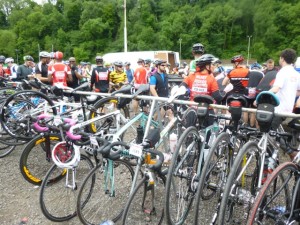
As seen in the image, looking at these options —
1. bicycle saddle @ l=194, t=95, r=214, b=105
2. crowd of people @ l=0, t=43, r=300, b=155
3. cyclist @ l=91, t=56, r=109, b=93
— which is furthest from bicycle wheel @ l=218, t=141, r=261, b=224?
cyclist @ l=91, t=56, r=109, b=93

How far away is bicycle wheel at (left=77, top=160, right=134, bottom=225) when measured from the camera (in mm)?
3223

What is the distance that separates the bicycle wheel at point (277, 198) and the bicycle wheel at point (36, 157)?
261 centimetres

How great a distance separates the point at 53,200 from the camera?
3676 millimetres

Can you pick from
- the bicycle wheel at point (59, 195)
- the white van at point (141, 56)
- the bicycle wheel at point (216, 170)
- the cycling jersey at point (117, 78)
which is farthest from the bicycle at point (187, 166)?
the white van at point (141, 56)

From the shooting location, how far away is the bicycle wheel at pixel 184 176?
303 centimetres

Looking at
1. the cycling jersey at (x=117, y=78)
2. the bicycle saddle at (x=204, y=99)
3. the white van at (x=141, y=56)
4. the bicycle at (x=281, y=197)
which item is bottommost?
the bicycle at (x=281, y=197)

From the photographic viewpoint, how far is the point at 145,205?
329 centimetres

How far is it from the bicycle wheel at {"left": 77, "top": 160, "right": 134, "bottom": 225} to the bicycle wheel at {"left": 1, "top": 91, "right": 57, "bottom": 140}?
2.00 m

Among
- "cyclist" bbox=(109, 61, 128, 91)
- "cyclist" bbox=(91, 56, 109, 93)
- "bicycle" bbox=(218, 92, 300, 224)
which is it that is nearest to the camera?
"bicycle" bbox=(218, 92, 300, 224)

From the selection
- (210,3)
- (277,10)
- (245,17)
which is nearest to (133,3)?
(210,3)

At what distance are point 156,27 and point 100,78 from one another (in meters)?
79.8

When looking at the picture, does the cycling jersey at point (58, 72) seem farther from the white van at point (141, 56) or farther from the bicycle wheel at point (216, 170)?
the white van at point (141, 56)

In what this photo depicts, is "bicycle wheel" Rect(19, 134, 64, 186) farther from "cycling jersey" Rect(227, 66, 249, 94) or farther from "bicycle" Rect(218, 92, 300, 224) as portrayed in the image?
"cycling jersey" Rect(227, 66, 249, 94)

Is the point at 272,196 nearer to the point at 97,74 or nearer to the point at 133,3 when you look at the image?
the point at 97,74
